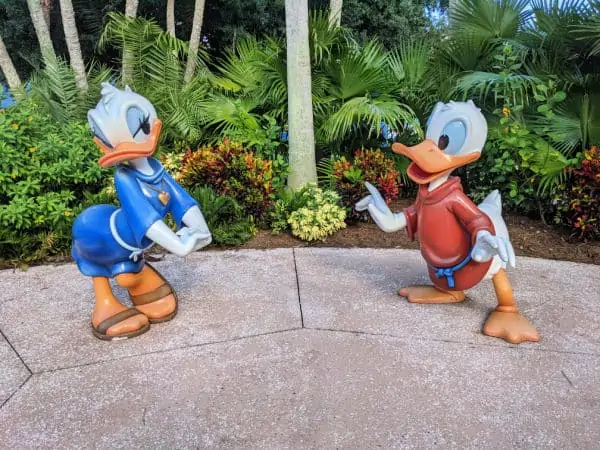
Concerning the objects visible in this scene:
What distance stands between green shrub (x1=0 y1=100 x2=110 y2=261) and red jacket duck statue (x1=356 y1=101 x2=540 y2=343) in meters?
2.91

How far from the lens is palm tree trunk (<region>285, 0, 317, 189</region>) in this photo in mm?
5109

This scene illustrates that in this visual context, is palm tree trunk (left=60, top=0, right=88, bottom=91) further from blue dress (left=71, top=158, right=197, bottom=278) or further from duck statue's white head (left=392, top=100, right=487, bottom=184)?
duck statue's white head (left=392, top=100, right=487, bottom=184)

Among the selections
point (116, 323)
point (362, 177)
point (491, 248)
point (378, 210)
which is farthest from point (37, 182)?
point (491, 248)

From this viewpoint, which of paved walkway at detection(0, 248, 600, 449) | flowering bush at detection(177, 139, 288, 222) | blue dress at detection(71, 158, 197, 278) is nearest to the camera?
paved walkway at detection(0, 248, 600, 449)

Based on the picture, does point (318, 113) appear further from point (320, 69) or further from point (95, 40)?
point (95, 40)

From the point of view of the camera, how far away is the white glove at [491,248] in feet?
8.32

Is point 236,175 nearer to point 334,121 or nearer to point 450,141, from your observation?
point 334,121

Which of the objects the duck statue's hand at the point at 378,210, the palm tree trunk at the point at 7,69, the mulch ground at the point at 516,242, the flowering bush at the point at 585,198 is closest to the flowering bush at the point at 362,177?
the mulch ground at the point at 516,242

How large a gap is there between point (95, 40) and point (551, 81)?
9818 mm

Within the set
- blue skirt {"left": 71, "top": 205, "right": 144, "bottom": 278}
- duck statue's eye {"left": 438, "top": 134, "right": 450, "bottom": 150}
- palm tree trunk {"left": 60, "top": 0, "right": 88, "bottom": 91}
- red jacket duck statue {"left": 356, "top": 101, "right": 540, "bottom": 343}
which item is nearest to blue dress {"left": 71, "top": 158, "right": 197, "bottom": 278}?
blue skirt {"left": 71, "top": 205, "right": 144, "bottom": 278}

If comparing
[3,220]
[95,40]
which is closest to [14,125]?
[3,220]

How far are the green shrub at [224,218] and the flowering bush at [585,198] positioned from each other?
9.90ft

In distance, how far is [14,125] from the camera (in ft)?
15.2

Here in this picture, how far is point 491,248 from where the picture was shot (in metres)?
2.65
